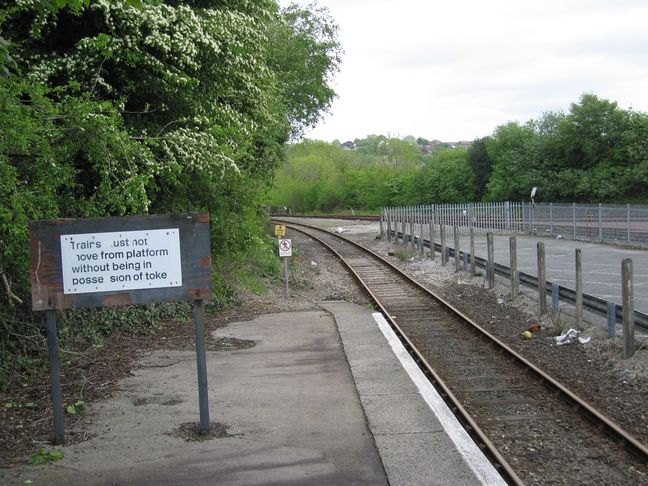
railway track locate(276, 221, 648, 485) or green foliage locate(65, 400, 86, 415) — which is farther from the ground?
green foliage locate(65, 400, 86, 415)

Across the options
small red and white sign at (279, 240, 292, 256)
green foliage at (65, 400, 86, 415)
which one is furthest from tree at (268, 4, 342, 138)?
green foliage at (65, 400, 86, 415)

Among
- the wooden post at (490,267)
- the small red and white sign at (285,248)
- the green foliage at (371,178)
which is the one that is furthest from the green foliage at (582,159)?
the small red and white sign at (285,248)

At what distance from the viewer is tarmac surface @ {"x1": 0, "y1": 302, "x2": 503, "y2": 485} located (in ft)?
17.2

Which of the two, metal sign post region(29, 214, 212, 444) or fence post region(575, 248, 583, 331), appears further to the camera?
fence post region(575, 248, 583, 331)

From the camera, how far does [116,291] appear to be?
598cm

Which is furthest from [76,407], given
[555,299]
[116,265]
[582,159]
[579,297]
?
[582,159]

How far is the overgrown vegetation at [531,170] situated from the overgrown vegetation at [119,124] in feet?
93.3

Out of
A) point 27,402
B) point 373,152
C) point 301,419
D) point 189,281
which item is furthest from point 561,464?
point 373,152

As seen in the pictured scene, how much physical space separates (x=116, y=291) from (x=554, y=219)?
28.0 m

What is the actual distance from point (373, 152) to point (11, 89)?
358 ft

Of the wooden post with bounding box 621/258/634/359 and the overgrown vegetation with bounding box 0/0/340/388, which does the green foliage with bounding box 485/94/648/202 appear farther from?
the wooden post with bounding box 621/258/634/359

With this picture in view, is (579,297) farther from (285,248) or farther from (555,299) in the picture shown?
(285,248)

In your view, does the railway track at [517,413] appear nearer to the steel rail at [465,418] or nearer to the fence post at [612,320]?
the steel rail at [465,418]

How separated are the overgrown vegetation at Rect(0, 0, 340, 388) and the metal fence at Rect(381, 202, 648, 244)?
1292cm
